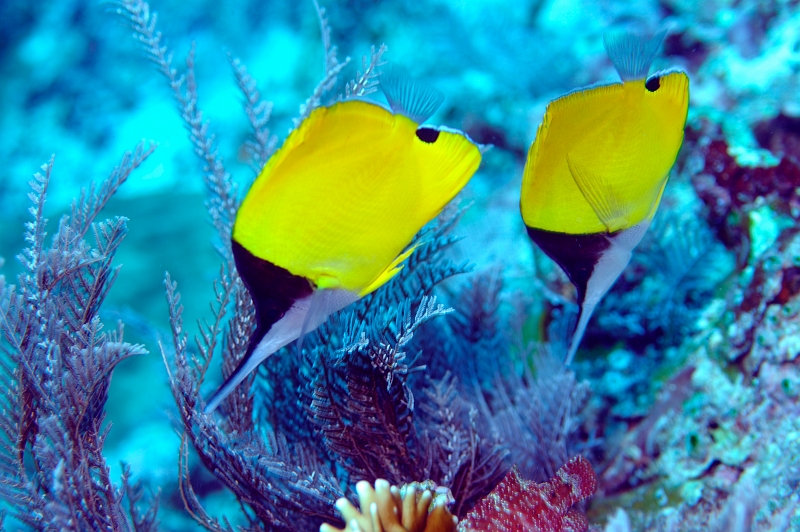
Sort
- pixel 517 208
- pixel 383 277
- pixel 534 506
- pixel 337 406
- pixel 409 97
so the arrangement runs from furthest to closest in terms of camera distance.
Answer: pixel 517 208, pixel 337 406, pixel 534 506, pixel 383 277, pixel 409 97

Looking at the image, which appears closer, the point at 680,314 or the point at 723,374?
the point at 723,374

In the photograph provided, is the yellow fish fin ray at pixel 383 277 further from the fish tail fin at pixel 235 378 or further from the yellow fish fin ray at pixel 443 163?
the fish tail fin at pixel 235 378

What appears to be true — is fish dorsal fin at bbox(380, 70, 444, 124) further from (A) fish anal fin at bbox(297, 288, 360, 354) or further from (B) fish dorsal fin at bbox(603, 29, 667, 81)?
(B) fish dorsal fin at bbox(603, 29, 667, 81)

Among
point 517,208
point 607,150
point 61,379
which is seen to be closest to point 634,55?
point 607,150

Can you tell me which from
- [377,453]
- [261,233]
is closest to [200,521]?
[377,453]

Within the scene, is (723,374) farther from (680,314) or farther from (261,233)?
(261,233)

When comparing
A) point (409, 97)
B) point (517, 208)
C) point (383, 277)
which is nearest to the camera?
point (409, 97)

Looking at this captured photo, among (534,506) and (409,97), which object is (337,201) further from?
(534,506)
